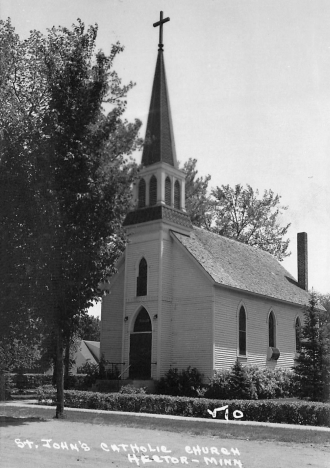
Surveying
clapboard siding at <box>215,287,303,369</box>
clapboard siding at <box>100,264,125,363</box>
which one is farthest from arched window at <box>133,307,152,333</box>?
clapboard siding at <box>215,287,303,369</box>

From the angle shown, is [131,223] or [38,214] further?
[131,223]

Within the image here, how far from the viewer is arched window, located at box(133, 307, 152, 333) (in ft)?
101

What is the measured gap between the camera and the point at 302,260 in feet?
140

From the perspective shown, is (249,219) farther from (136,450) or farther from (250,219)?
(136,450)

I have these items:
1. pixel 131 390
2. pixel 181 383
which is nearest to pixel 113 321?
pixel 181 383

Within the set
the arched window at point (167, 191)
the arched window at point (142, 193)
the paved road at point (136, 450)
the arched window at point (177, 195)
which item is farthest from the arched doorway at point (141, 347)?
the paved road at point (136, 450)

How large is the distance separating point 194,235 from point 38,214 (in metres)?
16.0

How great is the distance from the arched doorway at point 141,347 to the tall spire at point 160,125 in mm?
8691

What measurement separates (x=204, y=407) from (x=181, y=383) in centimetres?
775

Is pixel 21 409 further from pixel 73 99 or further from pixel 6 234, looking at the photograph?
pixel 73 99

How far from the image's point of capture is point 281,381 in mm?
31094

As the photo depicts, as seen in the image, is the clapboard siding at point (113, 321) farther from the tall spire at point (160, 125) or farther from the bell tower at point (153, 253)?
the tall spire at point (160, 125)

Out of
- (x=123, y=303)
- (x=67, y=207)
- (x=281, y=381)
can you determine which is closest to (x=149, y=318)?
(x=123, y=303)

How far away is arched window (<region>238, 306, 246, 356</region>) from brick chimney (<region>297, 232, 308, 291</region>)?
447 inches
